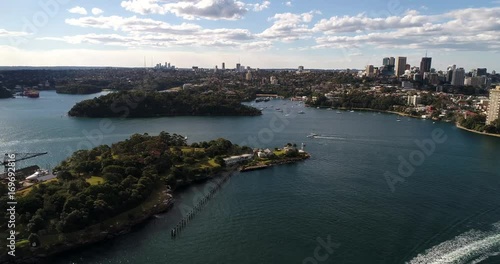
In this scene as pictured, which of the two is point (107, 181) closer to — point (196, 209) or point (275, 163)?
point (196, 209)

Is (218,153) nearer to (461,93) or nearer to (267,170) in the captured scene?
(267,170)

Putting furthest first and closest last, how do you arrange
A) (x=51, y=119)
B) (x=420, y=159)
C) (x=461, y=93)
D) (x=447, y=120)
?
(x=461, y=93)
(x=447, y=120)
(x=51, y=119)
(x=420, y=159)

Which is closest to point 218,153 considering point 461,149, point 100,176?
point 100,176

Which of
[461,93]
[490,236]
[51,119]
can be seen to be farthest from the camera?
[461,93]

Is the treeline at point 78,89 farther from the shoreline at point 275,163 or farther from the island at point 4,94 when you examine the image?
the shoreline at point 275,163

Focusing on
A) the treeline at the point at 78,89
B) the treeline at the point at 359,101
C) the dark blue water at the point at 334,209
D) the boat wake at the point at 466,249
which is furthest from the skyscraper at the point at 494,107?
the treeline at the point at 78,89

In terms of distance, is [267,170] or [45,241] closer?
[45,241]

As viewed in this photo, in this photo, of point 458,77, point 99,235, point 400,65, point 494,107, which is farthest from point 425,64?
point 99,235

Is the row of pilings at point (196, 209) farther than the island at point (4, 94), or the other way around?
the island at point (4, 94)

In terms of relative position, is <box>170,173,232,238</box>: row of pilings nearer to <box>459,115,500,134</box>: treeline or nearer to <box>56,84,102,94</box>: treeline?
<box>459,115,500,134</box>: treeline
